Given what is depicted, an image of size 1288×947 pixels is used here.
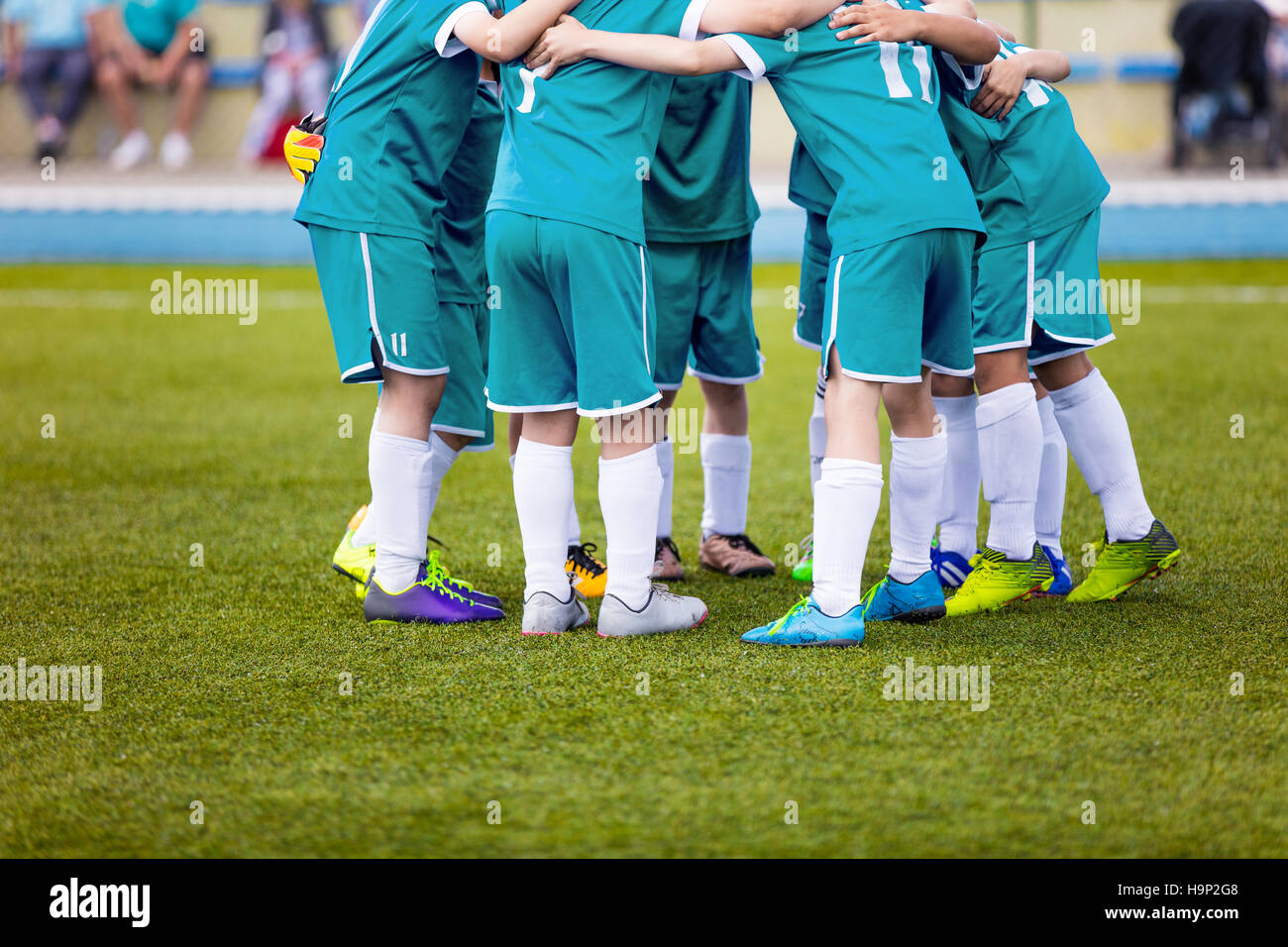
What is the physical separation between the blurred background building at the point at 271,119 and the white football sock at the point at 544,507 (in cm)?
844

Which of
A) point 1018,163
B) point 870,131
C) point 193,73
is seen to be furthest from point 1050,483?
point 193,73

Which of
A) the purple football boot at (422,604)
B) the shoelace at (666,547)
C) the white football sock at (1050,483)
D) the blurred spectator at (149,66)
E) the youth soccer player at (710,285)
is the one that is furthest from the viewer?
the blurred spectator at (149,66)

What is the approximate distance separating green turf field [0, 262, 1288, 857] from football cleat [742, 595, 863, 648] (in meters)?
0.05

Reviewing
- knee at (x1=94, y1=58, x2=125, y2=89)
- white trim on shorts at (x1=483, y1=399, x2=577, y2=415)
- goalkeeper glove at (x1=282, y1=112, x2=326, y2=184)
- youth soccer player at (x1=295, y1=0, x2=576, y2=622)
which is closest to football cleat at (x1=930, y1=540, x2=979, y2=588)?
white trim on shorts at (x1=483, y1=399, x2=577, y2=415)

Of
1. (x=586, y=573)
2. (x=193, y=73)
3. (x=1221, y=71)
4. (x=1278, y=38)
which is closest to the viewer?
(x=586, y=573)

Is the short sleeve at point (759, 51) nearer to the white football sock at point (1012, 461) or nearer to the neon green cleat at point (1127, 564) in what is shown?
the white football sock at point (1012, 461)

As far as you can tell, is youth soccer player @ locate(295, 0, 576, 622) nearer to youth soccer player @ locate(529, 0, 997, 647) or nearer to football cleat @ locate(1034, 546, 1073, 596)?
youth soccer player @ locate(529, 0, 997, 647)

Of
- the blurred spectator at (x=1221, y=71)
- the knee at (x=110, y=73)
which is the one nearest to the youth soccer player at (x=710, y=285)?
the blurred spectator at (x=1221, y=71)

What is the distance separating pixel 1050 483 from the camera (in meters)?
3.50

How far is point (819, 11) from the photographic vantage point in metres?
2.85

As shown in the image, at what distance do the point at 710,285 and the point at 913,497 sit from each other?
794 mm

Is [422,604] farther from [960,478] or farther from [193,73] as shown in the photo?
[193,73]

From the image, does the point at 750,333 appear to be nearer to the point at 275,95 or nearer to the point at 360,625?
the point at 360,625

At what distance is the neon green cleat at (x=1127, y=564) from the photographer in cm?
328
